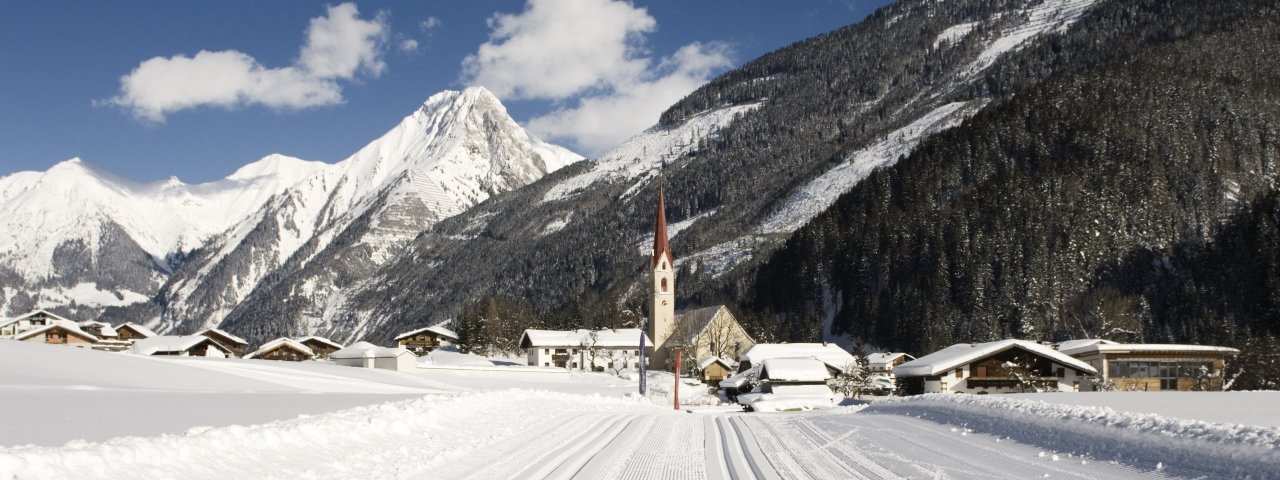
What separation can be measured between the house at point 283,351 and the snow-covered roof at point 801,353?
53.9 meters

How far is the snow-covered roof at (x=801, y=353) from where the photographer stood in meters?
105

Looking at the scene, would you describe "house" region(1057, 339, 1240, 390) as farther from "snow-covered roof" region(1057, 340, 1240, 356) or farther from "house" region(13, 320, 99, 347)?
"house" region(13, 320, 99, 347)

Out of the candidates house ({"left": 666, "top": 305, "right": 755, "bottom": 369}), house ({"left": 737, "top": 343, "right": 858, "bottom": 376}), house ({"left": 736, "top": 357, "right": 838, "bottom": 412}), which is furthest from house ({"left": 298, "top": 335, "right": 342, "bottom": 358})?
house ({"left": 736, "top": 357, "right": 838, "bottom": 412})

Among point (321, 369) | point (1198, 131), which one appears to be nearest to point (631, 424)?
point (321, 369)

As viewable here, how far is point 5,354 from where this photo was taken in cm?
4284

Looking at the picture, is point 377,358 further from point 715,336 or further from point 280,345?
point 715,336

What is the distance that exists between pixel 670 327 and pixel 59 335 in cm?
7390

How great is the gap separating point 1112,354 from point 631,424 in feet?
185

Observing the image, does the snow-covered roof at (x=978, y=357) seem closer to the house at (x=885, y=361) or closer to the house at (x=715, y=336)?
the house at (x=885, y=361)

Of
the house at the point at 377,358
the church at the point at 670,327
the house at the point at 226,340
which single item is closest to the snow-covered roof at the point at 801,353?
the church at the point at 670,327

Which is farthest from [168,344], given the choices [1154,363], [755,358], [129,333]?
[1154,363]

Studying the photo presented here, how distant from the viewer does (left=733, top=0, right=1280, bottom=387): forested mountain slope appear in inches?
4616

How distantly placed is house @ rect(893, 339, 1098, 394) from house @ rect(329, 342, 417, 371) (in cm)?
A: 4959

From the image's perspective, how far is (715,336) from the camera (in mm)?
135500
